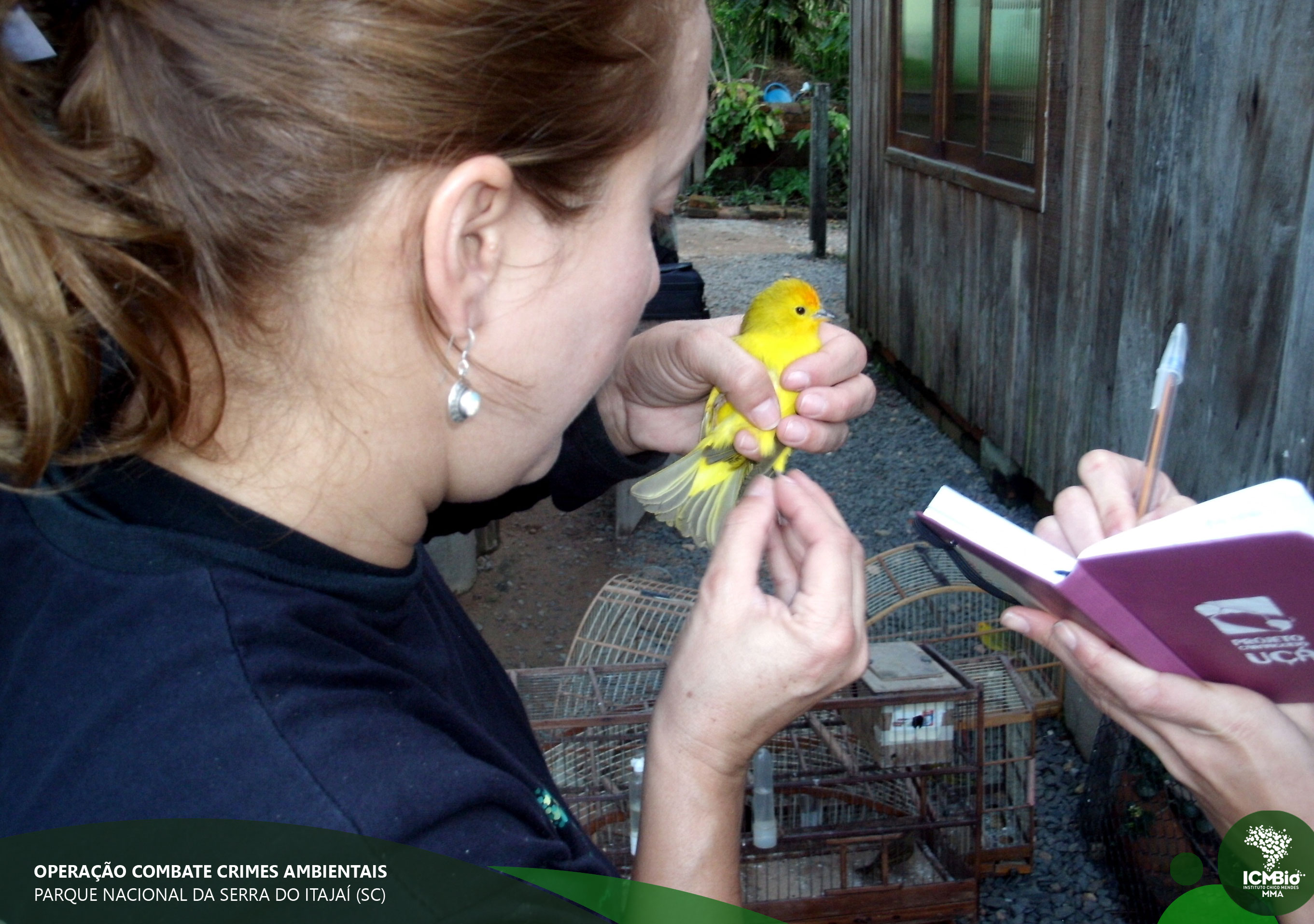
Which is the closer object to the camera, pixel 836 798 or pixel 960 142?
pixel 836 798

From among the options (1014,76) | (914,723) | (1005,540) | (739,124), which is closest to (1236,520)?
(1005,540)

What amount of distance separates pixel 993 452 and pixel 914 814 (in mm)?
2995

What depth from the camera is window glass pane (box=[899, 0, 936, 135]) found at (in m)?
6.21

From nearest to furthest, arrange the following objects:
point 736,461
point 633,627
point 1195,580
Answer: point 1195,580 < point 736,461 < point 633,627

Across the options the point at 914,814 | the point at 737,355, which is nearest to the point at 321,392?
the point at 737,355

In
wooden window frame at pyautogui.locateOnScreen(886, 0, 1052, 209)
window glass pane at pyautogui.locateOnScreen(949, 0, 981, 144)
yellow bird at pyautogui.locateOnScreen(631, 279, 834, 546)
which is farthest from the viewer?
window glass pane at pyautogui.locateOnScreen(949, 0, 981, 144)

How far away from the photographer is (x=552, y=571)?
5.27 meters

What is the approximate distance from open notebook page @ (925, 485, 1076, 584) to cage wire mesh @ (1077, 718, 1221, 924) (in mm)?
1376

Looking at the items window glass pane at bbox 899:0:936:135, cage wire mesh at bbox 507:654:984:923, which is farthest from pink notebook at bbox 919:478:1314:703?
window glass pane at bbox 899:0:936:135

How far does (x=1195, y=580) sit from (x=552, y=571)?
14.4 ft

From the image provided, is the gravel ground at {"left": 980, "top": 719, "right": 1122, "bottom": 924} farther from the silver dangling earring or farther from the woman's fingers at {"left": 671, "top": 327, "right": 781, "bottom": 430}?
the silver dangling earring

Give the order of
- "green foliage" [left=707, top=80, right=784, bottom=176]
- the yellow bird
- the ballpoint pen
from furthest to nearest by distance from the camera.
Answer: "green foliage" [left=707, top=80, right=784, bottom=176], the yellow bird, the ballpoint pen

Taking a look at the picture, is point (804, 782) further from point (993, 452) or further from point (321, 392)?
point (993, 452)

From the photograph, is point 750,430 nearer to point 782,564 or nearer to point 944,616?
point 782,564
